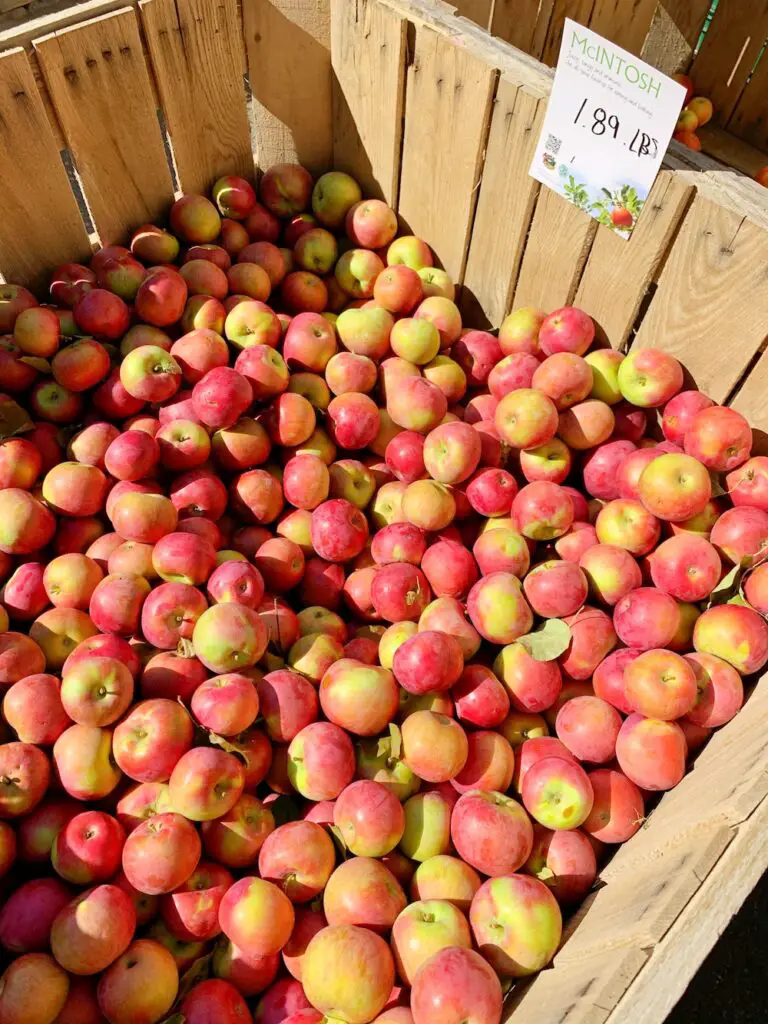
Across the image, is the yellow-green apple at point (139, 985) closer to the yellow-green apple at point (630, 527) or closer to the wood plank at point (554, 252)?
the yellow-green apple at point (630, 527)

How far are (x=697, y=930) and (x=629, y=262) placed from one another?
2048 millimetres

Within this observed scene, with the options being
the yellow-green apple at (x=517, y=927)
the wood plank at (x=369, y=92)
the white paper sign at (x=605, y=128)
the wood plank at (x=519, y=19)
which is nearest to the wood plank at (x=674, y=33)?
the wood plank at (x=519, y=19)

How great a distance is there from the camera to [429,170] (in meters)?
3.05

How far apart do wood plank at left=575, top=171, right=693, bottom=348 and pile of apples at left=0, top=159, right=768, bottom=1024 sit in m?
0.12

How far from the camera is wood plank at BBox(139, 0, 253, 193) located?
112 inches

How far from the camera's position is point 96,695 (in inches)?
76.5

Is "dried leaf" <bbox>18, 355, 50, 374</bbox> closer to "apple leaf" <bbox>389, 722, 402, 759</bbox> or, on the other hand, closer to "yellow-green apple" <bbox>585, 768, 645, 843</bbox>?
"apple leaf" <bbox>389, 722, 402, 759</bbox>

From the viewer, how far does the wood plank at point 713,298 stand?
7.32ft

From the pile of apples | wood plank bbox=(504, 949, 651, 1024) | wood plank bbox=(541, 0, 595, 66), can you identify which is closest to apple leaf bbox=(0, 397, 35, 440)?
the pile of apples

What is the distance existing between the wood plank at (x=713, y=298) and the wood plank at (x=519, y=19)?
2.31 metres

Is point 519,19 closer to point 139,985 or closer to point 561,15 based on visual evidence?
point 561,15

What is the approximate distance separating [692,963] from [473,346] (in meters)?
2.22

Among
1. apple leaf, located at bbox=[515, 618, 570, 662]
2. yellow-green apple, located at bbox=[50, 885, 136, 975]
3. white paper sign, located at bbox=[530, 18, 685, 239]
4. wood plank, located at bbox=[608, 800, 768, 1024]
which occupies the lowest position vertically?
apple leaf, located at bbox=[515, 618, 570, 662]

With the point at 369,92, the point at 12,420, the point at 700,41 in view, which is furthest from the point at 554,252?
the point at 700,41
